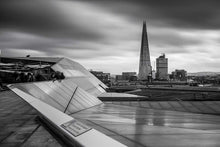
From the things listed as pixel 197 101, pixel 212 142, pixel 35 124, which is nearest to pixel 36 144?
pixel 35 124

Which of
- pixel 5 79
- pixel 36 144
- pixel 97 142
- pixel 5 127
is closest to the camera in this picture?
pixel 97 142

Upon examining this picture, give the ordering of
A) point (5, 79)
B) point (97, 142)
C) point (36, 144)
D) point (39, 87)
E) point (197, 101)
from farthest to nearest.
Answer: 1. point (5, 79)
2. point (197, 101)
3. point (39, 87)
4. point (36, 144)
5. point (97, 142)

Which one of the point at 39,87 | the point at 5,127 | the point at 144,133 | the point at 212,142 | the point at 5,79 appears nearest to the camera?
the point at 212,142

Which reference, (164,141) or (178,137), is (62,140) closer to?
(164,141)

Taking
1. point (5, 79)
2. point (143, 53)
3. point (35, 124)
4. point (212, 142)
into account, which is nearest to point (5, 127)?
point (35, 124)

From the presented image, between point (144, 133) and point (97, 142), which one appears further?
point (144, 133)

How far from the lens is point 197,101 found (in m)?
22.8

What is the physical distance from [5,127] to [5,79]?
21.2 meters

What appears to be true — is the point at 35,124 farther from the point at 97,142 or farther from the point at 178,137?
the point at 97,142

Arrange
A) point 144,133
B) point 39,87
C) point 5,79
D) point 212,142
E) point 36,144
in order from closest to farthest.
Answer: point 212,142, point 36,144, point 144,133, point 39,87, point 5,79

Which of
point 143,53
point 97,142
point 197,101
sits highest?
point 143,53

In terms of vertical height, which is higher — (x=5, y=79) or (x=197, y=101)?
(x=5, y=79)

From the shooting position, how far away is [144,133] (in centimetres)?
584

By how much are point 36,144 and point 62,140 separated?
570mm
